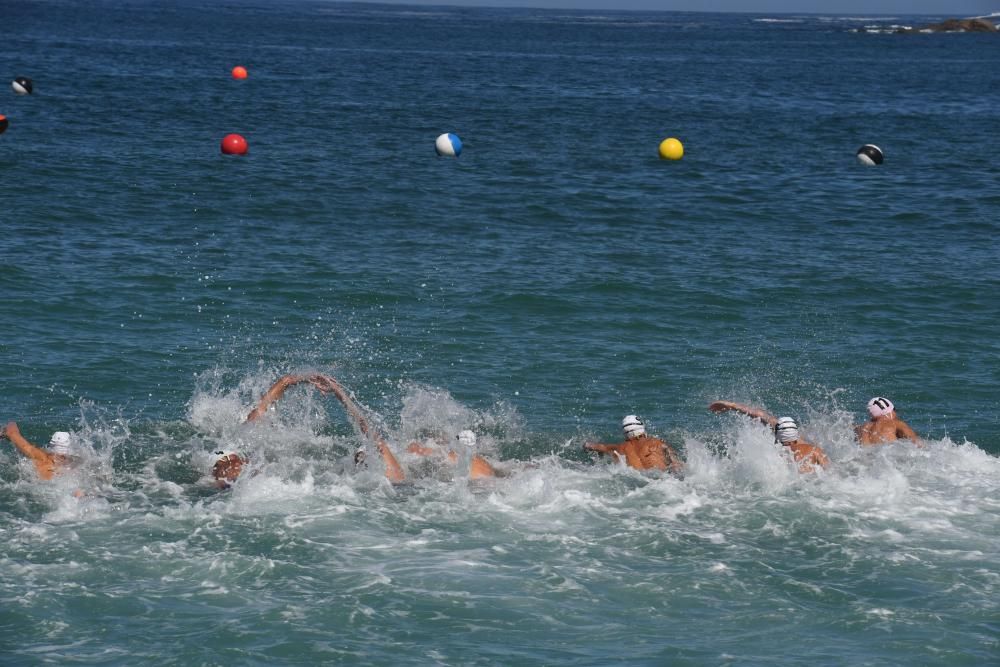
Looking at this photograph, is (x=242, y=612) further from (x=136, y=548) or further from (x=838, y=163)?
(x=838, y=163)

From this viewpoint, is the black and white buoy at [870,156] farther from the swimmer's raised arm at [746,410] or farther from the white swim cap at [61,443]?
the white swim cap at [61,443]

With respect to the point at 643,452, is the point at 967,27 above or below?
above

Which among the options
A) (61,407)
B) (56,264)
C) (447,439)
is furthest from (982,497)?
(56,264)

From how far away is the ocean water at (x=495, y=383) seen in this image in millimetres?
13289

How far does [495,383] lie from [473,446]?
482 centimetres

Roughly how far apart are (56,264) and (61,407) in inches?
304

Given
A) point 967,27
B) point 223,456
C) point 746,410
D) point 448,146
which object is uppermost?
point 967,27

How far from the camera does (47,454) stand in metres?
16.8

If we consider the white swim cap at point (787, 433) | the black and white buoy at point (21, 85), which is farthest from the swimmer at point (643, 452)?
the black and white buoy at point (21, 85)

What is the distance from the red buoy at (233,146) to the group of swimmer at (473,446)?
2418 centimetres

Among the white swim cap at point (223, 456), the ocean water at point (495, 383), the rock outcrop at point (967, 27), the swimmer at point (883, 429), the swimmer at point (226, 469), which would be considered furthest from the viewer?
the rock outcrop at point (967, 27)

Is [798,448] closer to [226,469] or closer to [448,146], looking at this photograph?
[226,469]

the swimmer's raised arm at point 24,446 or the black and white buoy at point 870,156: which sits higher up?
the black and white buoy at point 870,156

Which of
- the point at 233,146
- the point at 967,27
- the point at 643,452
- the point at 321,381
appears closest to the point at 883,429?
the point at 643,452
